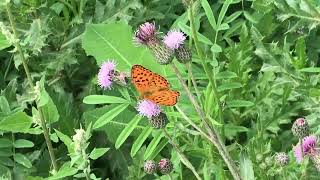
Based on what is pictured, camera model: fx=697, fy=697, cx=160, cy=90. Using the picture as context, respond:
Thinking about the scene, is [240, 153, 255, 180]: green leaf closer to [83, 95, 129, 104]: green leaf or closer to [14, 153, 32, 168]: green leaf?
[83, 95, 129, 104]: green leaf

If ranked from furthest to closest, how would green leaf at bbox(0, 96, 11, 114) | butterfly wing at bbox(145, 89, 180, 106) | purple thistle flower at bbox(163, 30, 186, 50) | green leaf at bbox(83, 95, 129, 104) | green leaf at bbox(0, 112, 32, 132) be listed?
1. green leaf at bbox(0, 96, 11, 114)
2. green leaf at bbox(0, 112, 32, 132)
3. green leaf at bbox(83, 95, 129, 104)
4. purple thistle flower at bbox(163, 30, 186, 50)
5. butterfly wing at bbox(145, 89, 180, 106)

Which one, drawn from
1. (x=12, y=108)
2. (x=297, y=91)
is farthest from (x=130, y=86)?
(x=12, y=108)

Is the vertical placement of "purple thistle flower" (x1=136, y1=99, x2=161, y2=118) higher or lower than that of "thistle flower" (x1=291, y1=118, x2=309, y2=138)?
higher

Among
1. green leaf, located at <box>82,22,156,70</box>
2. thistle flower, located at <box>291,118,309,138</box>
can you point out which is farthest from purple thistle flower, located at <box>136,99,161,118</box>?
green leaf, located at <box>82,22,156,70</box>

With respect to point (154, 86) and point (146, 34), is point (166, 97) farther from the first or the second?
point (146, 34)

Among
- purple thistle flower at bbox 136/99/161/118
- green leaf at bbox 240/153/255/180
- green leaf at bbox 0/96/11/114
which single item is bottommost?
green leaf at bbox 240/153/255/180

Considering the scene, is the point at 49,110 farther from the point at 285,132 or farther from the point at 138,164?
the point at 285,132
